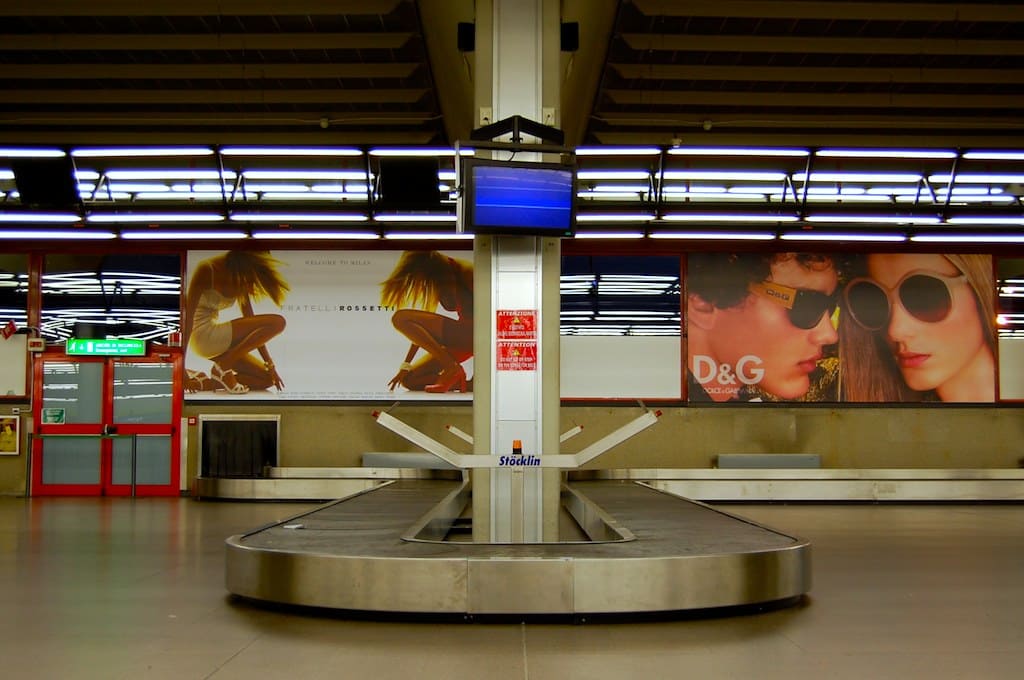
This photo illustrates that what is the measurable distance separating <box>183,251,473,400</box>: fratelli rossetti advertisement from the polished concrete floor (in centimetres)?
798

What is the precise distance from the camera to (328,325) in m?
17.0

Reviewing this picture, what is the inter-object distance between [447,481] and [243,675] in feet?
36.1

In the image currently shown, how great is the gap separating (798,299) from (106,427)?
13366 millimetres

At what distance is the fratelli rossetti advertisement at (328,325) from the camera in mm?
16875

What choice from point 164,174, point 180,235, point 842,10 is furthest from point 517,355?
point 180,235

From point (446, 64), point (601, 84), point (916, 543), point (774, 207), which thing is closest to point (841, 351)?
point (774, 207)

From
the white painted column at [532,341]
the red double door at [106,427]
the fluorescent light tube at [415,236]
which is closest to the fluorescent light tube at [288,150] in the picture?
the fluorescent light tube at [415,236]

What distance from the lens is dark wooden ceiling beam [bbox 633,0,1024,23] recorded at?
920 cm

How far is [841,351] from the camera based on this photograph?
17.0m

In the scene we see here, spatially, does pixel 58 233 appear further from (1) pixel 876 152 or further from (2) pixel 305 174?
(1) pixel 876 152

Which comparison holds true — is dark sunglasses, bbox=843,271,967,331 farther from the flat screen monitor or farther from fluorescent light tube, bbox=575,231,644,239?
the flat screen monitor

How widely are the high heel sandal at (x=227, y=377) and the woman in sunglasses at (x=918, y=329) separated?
1144 centimetres

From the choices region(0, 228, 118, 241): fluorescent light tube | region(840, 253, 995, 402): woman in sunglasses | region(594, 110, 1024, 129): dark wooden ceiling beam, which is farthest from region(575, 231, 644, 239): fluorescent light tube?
region(0, 228, 118, 241): fluorescent light tube

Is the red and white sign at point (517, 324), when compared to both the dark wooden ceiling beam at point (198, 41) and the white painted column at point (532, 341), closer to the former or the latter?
the white painted column at point (532, 341)
